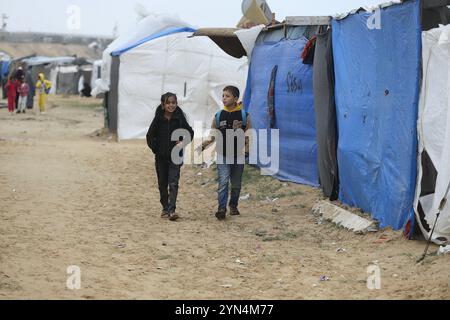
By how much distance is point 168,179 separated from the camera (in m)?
9.27

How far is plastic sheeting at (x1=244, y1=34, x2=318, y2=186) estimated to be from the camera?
36.0 ft

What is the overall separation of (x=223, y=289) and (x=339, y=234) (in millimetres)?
2536

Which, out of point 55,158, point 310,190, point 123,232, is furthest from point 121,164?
point 123,232

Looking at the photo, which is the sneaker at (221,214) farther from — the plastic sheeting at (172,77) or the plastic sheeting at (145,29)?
the plastic sheeting at (145,29)

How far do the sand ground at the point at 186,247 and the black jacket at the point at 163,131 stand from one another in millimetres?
847

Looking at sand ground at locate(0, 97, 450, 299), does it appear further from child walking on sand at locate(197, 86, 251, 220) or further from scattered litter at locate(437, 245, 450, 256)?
child walking on sand at locate(197, 86, 251, 220)

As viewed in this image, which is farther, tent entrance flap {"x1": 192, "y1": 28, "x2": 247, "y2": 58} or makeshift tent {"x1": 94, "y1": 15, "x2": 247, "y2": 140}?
makeshift tent {"x1": 94, "y1": 15, "x2": 247, "y2": 140}

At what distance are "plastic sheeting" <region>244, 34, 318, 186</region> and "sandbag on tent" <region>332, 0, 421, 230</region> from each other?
4.16 ft

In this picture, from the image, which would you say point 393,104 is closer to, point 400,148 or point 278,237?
point 400,148

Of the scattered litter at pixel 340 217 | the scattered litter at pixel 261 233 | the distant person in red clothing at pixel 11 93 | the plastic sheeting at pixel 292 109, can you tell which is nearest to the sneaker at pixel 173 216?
the scattered litter at pixel 261 233

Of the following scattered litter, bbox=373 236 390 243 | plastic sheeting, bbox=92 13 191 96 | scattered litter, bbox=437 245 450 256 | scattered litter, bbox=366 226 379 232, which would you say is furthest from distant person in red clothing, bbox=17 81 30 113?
scattered litter, bbox=437 245 450 256

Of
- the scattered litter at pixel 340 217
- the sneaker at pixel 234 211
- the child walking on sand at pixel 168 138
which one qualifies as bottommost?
the sneaker at pixel 234 211

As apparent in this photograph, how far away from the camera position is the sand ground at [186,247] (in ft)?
19.6

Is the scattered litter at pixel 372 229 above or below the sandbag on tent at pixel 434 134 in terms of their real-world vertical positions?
below
